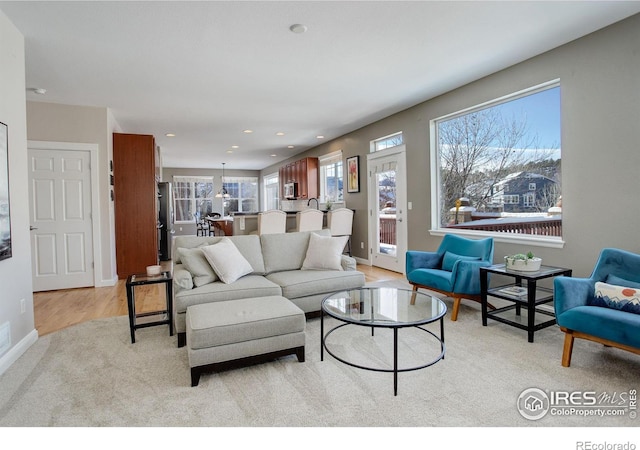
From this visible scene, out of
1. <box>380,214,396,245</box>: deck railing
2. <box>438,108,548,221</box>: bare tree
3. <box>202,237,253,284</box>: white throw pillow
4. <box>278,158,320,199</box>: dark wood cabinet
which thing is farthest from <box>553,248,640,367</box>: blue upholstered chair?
<box>278,158,320,199</box>: dark wood cabinet

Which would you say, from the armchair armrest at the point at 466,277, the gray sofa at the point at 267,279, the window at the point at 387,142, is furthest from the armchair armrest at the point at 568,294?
the window at the point at 387,142

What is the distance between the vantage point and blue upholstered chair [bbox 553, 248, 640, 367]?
217 cm

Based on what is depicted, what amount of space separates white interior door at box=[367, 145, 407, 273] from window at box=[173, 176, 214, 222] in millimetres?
7590

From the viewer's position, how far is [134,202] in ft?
18.8

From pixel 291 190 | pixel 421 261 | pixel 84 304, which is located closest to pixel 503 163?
pixel 421 261

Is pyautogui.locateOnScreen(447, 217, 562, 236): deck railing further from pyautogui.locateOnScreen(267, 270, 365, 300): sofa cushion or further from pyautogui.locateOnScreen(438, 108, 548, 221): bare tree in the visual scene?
pyautogui.locateOnScreen(267, 270, 365, 300): sofa cushion

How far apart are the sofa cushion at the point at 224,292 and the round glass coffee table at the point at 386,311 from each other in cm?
65

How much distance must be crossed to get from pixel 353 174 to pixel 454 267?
12.5 ft

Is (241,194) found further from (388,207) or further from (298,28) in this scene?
(298,28)

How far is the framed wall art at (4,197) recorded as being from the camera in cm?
259

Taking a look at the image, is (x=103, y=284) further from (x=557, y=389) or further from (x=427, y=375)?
(x=557, y=389)

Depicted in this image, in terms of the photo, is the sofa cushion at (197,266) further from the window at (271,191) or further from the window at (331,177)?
the window at (271,191)

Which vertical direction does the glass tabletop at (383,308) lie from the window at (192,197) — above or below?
below
